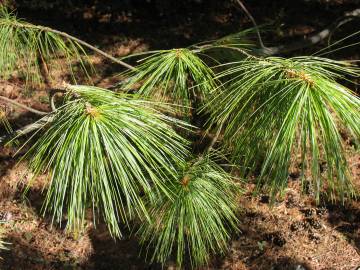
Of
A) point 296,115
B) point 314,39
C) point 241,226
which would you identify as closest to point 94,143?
point 296,115

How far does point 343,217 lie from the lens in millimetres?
3045

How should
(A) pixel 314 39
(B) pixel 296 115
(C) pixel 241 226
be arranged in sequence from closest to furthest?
(B) pixel 296 115 < (A) pixel 314 39 < (C) pixel 241 226

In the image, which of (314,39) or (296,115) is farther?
(314,39)

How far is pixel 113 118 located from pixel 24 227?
2562 millimetres

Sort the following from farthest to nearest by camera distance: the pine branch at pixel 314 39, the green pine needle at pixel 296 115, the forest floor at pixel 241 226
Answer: the forest floor at pixel 241 226, the pine branch at pixel 314 39, the green pine needle at pixel 296 115

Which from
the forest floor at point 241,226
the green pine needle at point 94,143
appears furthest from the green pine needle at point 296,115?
the forest floor at point 241,226

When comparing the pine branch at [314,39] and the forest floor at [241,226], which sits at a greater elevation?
the pine branch at [314,39]

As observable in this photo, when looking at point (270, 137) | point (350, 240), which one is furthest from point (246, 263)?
point (270, 137)

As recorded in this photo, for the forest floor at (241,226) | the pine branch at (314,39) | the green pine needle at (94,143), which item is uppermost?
the pine branch at (314,39)

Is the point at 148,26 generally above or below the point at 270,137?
above

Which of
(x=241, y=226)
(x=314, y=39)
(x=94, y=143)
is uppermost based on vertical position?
(x=314, y=39)

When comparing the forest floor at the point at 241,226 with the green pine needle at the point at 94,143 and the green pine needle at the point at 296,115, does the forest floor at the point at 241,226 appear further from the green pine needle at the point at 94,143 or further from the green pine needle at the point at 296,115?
the green pine needle at the point at 296,115

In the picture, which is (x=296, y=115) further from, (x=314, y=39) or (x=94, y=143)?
(x=314, y=39)

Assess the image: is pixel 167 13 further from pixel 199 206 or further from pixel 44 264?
pixel 199 206
